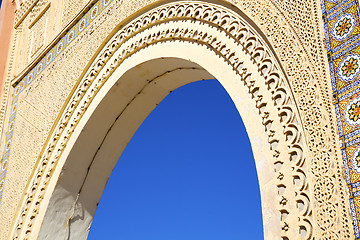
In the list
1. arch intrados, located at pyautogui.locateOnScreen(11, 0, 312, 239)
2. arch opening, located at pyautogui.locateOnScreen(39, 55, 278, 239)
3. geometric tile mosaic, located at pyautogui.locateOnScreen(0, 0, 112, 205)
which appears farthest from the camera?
geometric tile mosaic, located at pyautogui.locateOnScreen(0, 0, 112, 205)

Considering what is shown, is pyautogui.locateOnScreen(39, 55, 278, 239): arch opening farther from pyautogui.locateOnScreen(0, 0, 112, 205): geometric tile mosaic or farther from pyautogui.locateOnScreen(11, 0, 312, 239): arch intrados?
pyautogui.locateOnScreen(0, 0, 112, 205): geometric tile mosaic

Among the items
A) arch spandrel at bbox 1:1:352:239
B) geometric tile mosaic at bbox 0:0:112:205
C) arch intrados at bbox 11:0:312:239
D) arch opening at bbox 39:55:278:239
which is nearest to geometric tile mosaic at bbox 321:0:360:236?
arch spandrel at bbox 1:1:352:239

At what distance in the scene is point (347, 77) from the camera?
1.61 meters

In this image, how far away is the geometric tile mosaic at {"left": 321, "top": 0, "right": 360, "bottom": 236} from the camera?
150 centimetres

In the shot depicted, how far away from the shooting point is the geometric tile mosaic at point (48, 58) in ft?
10.4

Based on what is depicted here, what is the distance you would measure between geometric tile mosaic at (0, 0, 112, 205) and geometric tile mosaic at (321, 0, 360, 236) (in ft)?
5.24

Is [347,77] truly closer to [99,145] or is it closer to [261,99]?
[261,99]

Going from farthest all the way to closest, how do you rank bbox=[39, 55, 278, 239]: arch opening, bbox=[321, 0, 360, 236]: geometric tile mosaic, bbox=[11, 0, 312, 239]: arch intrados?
bbox=[39, 55, 278, 239]: arch opening < bbox=[11, 0, 312, 239]: arch intrados < bbox=[321, 0, 360, 236]: geometric tile mosaic

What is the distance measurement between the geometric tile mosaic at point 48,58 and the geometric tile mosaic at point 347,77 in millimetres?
1598

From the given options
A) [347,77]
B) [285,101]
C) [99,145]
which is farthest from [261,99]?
[99,145]

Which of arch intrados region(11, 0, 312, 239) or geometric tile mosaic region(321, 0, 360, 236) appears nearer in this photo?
geometric tile mosaic region(321, 0, 360, 236)

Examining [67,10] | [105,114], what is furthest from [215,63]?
[67,10]

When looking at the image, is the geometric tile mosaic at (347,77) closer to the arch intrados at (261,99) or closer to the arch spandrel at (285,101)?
the arch spandrel at (285,101)

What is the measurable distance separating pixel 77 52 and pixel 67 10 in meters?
0.47
